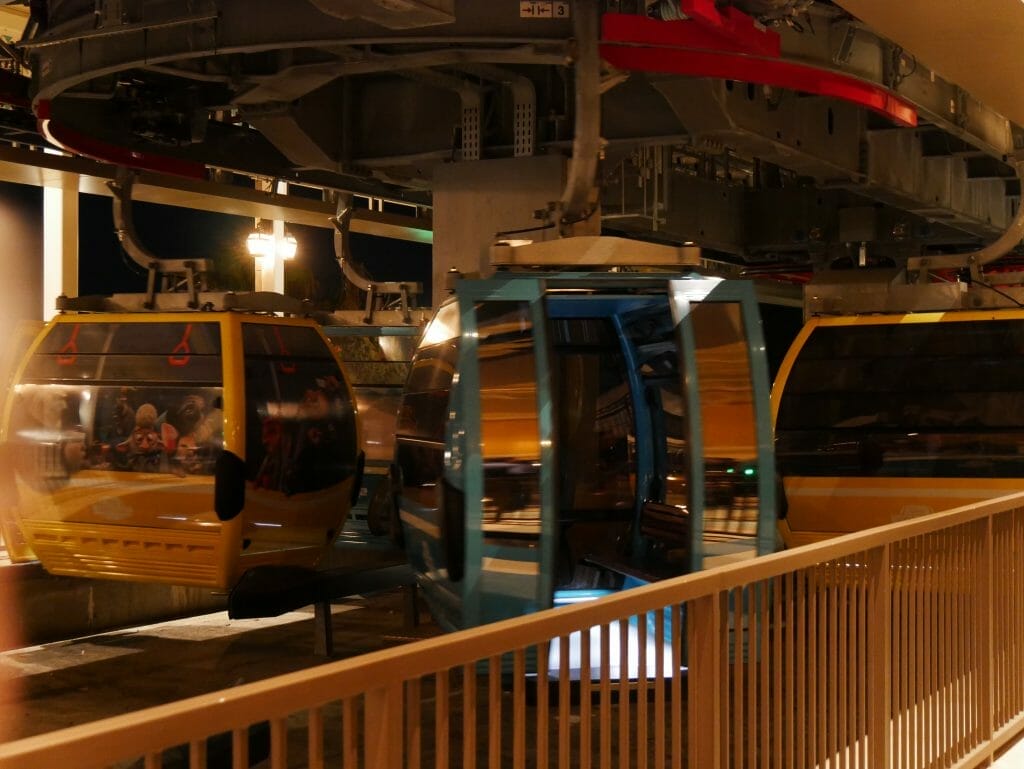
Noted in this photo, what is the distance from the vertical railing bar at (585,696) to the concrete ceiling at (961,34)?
15.2 ft

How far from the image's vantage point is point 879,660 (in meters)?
4.96

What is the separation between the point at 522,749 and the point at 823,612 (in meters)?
1.72

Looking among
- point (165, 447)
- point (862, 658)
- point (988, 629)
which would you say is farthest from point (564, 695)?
point (165, 447)

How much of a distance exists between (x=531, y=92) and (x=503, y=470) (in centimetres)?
437

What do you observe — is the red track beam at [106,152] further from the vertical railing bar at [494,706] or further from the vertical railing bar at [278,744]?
the vertical railing bar at [278,744]

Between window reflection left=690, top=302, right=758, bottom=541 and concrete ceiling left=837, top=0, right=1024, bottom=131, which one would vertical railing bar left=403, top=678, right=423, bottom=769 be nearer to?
window reflection left=690, top=302, right=758, bottom=541

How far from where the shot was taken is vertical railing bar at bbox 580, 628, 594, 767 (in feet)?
11.0

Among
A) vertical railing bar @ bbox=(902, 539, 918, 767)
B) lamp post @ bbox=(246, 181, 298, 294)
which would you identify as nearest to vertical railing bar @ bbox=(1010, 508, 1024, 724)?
vertical railing bar @ bbox=(902, 539, 918, 767)

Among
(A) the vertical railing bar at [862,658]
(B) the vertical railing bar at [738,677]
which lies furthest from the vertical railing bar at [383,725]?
(A) the vertical railing bar at [862,658]

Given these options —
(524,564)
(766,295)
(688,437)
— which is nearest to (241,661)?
(524,564)

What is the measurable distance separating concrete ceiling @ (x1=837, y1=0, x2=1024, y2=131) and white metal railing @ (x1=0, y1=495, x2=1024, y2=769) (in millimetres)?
2563

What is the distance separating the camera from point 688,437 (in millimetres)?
7309

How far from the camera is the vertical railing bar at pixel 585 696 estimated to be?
3.34 metres

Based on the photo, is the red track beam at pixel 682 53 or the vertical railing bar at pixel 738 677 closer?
the vertical railing bar at pixel 738 677
